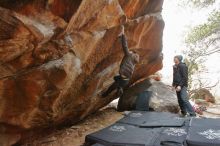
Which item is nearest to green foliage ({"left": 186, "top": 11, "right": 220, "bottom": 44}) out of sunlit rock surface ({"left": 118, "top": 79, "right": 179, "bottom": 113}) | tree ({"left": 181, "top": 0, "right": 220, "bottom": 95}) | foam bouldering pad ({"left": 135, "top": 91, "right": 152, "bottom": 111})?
tree ({"left": 181, "top": 0, "right": 220, "bottom": 95})

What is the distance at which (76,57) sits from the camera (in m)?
6.48

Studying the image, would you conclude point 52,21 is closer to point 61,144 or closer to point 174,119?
point 61,144

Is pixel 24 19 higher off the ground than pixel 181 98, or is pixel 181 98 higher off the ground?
pixel 24 19

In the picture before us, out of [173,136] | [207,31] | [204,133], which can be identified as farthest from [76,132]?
[207,31]

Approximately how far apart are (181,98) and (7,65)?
5.38 metres

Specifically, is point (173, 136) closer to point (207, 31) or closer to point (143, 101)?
point (143, 101)

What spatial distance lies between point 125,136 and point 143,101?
351cm

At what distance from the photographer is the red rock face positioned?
4695 mm

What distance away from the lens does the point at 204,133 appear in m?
5.95

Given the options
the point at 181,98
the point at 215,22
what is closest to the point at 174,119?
the point at 181,98

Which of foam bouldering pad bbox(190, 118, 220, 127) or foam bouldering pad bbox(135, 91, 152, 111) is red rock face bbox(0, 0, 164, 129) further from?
foam bouldering pad bbox(190, 118, 220, 127)

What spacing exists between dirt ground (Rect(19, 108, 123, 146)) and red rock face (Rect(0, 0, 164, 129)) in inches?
12.7

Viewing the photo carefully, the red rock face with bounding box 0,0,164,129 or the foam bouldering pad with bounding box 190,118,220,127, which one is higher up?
the red rock face with bounding box 0,0,164,129

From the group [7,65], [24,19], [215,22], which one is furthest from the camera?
[215,22]
